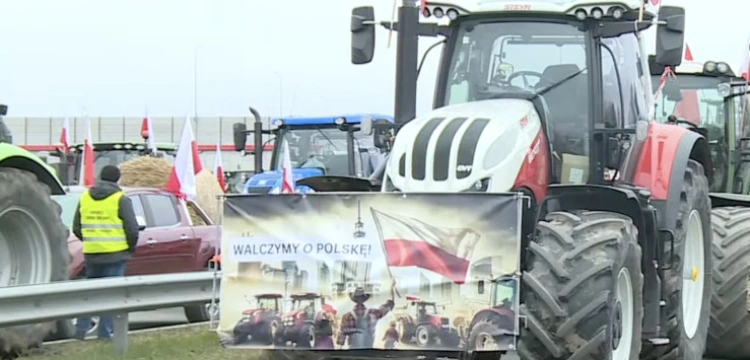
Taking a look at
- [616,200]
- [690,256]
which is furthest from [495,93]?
[690,256]

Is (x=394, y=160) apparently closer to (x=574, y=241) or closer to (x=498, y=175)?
(x=498, y=175)

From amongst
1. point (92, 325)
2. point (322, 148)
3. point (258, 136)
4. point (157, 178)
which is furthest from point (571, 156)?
point (157, 178)

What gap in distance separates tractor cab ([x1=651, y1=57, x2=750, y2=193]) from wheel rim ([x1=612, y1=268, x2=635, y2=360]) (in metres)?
5.34

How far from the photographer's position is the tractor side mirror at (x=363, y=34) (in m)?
8.27

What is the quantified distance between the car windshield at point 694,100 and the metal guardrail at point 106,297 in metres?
5.27

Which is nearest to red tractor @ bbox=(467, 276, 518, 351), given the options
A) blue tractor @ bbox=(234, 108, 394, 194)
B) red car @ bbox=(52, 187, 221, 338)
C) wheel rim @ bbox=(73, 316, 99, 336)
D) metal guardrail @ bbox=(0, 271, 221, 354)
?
metal guardrail @ bbox=(0, 271, 221, 354)

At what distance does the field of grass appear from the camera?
9.41m

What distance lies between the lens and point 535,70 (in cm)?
822

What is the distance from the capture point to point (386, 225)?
6961 mm

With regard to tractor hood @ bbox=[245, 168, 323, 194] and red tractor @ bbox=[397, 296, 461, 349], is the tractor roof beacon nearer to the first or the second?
red tractor @ bbox=[397, 296, 461, 349]

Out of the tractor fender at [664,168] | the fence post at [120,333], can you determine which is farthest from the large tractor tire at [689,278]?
the fence post at [120,333]

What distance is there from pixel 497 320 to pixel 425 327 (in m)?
0.42

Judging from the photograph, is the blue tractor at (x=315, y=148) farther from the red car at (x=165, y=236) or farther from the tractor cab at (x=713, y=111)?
the tractor cab at (x=713, y=111)

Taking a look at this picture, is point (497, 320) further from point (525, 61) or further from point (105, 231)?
point (105, 231)
